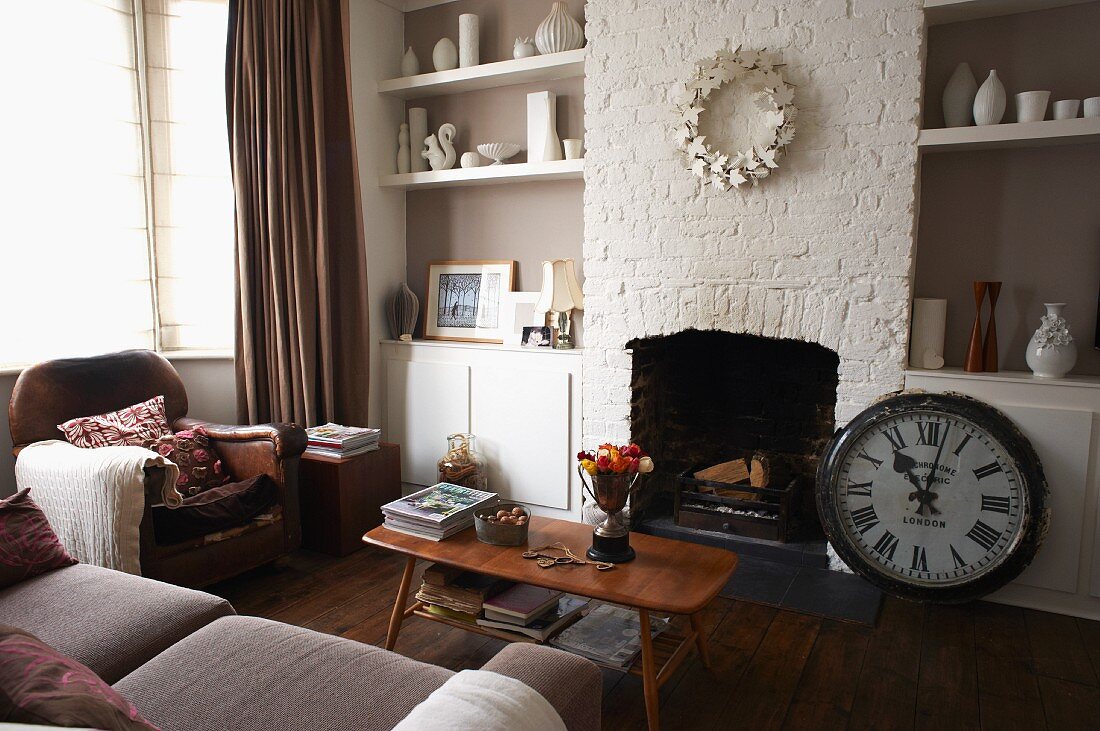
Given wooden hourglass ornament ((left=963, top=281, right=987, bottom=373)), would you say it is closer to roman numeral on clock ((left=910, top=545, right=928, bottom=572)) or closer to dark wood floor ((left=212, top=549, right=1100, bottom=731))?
roman numeral on clock ((left=910, top=545, right=928, bottom=572))

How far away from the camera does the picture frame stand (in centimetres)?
373

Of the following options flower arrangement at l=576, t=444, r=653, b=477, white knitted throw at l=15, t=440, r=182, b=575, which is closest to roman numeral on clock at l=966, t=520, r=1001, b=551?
flower arrangement at l=576, t=444, r=653, b=477

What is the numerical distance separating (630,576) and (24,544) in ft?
5.15

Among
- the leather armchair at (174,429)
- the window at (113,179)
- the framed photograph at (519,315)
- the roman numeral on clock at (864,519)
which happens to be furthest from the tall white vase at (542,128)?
the roman numeral on clock at (864,519)

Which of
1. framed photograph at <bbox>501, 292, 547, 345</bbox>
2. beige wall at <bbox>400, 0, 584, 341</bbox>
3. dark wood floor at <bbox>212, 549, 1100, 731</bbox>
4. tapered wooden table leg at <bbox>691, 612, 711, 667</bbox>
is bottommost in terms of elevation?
dark wood floor at <bbox>212, 549, 1100, 731</bbox>

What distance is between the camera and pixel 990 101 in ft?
9.04

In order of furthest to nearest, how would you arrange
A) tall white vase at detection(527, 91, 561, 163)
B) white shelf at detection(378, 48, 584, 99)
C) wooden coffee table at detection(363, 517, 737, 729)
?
tall white vase at detection(527, 91, 561, 163), white shelf at detection(378, 48, 584, 99), wooden coffee table at detection(363, 517, 737, 729)

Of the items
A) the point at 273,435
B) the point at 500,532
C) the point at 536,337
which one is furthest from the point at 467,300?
the point at 500,532

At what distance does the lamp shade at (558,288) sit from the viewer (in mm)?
3621

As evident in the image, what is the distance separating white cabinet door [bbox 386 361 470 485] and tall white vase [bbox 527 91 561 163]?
113cm

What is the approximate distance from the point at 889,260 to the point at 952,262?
0.39 meters

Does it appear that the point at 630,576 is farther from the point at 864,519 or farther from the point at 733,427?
the point at 733,427

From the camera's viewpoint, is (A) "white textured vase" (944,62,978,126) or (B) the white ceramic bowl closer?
(A) "white textured vase" (944,62,978,126)

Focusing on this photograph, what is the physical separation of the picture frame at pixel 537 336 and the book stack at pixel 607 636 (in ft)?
5.16
